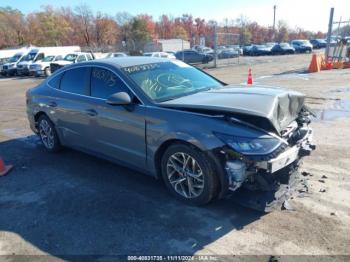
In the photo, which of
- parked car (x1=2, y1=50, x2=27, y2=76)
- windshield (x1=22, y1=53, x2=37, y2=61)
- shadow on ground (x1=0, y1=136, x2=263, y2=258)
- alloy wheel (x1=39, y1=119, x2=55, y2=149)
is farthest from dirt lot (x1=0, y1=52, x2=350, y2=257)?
parked car (x1=2, y1=50, x2=27, y2=76)

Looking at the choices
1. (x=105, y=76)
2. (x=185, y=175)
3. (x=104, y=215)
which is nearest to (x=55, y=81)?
(x=105, y=76)

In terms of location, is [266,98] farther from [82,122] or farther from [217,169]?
[82,122]

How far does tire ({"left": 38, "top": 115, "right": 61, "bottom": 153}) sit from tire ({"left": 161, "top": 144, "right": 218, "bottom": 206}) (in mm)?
2711

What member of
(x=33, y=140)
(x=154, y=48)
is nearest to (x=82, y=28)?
(x=154, y=48)

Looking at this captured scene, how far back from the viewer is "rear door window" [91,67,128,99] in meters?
4.67

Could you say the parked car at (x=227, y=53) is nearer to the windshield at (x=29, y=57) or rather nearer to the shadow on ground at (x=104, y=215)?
the windshield at (x=29, y=57)

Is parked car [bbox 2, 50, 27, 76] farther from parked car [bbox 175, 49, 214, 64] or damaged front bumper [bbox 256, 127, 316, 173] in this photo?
damaged front bumper [bbox 256, 127, 316, 173]

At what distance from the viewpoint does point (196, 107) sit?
3916 millimetres

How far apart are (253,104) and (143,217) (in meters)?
1.75

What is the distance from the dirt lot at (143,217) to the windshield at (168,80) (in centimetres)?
125

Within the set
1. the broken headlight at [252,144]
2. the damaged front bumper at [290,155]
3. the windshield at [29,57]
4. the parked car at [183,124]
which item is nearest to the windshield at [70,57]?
the windshield at [29,57]

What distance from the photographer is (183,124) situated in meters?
3.88

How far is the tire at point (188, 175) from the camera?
378cm

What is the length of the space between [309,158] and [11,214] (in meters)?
4.29
